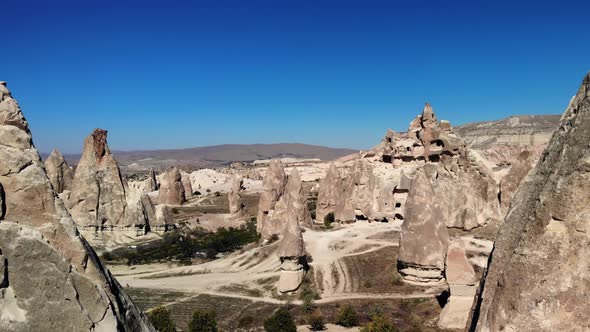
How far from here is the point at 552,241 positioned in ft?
15.6

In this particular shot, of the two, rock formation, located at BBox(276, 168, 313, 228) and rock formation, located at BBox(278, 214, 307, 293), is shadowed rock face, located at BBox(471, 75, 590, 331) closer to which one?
A: rock formation, located at BBox(278, 214, 307, 293)

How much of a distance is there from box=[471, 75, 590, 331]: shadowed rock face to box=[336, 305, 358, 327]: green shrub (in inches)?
473

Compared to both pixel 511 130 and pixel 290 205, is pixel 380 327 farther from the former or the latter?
pixel 511 130

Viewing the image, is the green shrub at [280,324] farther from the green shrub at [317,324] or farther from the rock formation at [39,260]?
the rock formation at [39,260]

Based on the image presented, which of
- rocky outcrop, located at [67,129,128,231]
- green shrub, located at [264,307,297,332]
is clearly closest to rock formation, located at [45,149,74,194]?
rocky outcrop, located at [67,129,128,231]

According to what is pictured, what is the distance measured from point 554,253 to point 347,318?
42.6 feet

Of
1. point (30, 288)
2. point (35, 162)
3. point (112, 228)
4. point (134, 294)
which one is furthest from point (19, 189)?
point (112, 228)

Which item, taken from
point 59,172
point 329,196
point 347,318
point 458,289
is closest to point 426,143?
point 329,196

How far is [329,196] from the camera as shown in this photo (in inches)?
1547

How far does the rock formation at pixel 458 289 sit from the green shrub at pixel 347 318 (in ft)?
9.86

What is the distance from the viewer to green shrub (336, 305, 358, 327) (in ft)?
54.8

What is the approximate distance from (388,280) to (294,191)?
13.5 m

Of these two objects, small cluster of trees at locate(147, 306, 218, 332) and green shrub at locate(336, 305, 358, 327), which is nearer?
small cluster of trees at locate(147, 306, 218, 332)

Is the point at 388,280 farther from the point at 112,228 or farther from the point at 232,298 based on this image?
the point at 112,228
